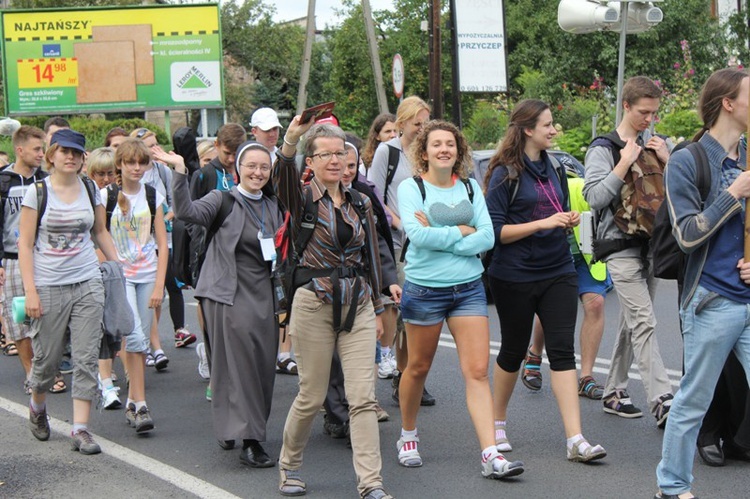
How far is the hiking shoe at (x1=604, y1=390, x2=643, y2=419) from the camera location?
7156 mm

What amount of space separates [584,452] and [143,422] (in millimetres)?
2786

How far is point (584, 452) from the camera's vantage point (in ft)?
19.9

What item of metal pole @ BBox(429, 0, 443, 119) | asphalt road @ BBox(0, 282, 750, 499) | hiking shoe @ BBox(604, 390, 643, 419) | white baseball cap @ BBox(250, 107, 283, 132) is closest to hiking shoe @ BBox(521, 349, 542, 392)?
asphalt road @ BBox(0, 282, 750, 499)

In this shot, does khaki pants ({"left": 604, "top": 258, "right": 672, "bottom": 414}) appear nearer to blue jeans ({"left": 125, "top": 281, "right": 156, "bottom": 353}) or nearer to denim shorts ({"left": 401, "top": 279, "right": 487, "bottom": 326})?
denim shorts ({"left": 401, "top": 279, "right": 487, "bottom": 326})

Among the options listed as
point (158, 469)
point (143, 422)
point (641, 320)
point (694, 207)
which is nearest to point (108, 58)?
point (143, 422)

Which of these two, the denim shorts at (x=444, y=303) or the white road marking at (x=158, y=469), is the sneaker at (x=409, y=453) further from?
the white road marking at (x=158, y=469)

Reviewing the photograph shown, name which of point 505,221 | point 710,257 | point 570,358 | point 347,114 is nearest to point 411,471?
point 570,358

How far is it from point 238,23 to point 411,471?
53.2 meters

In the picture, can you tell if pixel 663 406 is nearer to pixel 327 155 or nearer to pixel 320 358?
pixel 320 358

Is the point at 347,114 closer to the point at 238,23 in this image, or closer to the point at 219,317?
the point at 238,23

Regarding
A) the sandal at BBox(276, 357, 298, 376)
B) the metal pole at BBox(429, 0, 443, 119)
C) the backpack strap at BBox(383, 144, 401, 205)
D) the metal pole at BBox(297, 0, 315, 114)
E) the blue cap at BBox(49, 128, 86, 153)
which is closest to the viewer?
the blue cap at BBox(49, 128, 86, 153)

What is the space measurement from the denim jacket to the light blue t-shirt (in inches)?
49.2

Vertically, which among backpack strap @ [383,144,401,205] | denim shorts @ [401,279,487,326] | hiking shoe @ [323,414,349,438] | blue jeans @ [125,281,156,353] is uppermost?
backpack strap @ [383,144,401,205]

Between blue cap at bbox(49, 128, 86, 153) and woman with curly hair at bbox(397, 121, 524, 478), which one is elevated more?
blue cap at bbox(49, 128, 86, 153)
